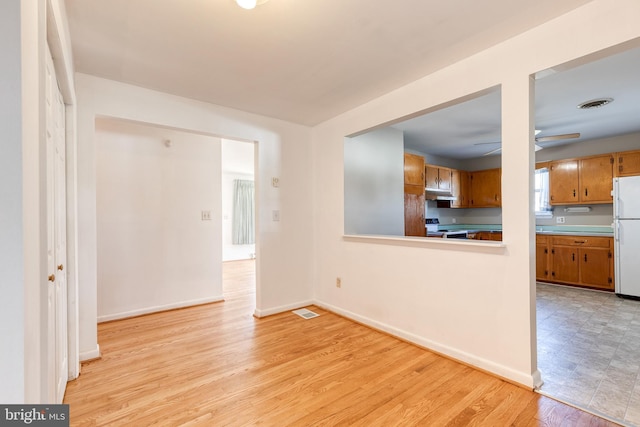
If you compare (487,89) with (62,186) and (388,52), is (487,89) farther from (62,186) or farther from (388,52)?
(62,186)

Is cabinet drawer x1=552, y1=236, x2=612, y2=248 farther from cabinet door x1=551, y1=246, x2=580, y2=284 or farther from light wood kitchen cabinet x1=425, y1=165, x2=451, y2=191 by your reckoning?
light wood kitchen cabinet x1=425, y1=165, x2=451, y2=191

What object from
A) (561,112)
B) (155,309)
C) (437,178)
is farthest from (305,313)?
(561,112)

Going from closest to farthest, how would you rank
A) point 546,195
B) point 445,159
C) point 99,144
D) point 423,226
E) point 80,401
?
point 80,401
point 99,144
point 423,226
point 546,195
point 445,159

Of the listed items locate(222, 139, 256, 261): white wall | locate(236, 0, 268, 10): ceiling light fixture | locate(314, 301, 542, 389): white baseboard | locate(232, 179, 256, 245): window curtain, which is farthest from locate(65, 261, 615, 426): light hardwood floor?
locate(232, 179, 256, 245): window curtain

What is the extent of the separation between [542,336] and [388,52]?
9.59 feet

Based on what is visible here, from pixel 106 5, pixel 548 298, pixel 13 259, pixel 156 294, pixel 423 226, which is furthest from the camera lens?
pixel 423 226

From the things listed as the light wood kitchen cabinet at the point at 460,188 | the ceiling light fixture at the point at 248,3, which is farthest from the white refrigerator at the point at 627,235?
the ceiling light fixture at the point at 248,3

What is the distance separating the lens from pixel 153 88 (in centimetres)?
272

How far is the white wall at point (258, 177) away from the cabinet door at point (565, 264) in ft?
13.7

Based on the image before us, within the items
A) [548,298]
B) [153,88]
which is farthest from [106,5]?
[548,298]

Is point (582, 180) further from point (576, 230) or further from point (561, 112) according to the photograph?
point (561, 112)

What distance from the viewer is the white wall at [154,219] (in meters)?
3.32

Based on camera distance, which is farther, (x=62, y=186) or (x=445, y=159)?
(x=445, y=159)

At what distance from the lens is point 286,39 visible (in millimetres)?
2010
